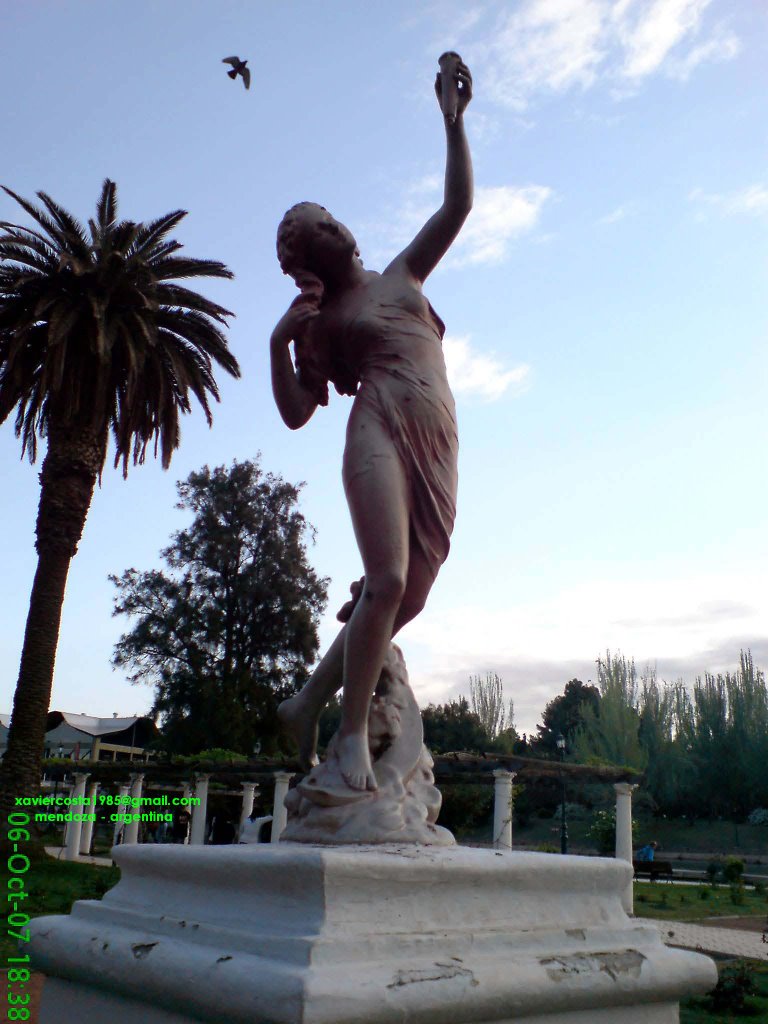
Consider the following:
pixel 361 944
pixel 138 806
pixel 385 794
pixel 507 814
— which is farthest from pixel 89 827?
pixel 361 944

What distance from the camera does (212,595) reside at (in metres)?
30.7

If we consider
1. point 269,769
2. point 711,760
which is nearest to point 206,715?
point 269,769

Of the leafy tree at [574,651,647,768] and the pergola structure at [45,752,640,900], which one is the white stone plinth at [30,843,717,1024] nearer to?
the pergola structure at [45,752,640,900]

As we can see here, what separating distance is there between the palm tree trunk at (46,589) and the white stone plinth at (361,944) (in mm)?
12143

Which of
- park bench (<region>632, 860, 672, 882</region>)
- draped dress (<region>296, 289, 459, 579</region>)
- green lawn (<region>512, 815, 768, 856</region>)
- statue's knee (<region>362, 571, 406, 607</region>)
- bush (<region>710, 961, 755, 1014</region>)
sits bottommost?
green lawn (<region>512, 815, 768, 856</region>)

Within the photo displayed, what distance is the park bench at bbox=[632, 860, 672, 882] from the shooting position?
23391mm

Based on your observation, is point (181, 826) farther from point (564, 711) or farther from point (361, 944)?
point (564, 711)

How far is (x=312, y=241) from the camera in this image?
324 cm

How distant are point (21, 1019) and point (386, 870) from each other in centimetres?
328

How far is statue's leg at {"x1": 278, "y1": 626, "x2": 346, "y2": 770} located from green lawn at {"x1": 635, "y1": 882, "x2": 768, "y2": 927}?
13438mm

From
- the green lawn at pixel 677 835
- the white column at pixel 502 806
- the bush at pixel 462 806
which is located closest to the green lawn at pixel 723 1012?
the white column at pixel 502 806

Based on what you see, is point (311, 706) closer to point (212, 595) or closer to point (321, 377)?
point (321, 377)

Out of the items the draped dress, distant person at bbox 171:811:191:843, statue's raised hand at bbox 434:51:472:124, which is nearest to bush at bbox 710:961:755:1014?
the draped dress

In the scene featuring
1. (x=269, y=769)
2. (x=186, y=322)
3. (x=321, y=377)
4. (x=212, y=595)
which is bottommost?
(x=269, y=769)
